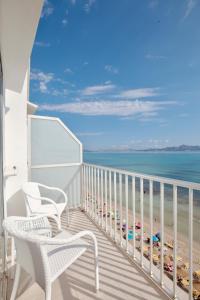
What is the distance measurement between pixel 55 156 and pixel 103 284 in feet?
9.22

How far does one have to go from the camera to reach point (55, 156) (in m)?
4.46

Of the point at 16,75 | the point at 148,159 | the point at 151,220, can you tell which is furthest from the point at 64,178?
the point at 148,159

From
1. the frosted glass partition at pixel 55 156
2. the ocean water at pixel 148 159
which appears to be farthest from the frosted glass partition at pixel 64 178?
the ocean water at pixel 148 159

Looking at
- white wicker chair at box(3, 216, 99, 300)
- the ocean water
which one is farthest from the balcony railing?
the ocean water

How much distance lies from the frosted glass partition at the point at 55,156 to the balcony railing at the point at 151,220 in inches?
10.2

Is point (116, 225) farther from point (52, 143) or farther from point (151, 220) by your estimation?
point (52, 143)

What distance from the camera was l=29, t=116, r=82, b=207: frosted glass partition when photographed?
4.20 metres

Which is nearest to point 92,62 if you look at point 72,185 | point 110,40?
point 110,40

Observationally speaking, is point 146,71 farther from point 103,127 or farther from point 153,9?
point 153,9

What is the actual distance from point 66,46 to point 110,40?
17.0 ft

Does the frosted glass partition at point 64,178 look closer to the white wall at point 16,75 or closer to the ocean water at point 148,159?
the white wall at point 16,75

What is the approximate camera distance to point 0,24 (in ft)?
5.52

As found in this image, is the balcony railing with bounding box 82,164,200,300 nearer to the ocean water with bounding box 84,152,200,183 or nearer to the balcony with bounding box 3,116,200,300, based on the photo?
the balcony with bounding box 3,116,200,300

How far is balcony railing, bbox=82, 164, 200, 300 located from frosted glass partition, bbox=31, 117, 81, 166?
0.48 metres
